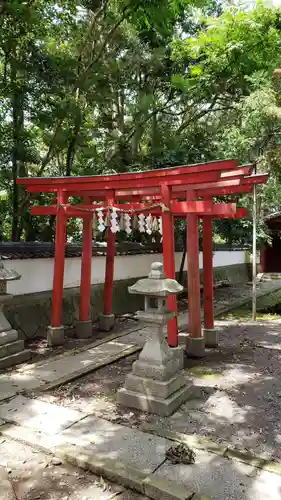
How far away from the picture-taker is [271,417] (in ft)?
17.7

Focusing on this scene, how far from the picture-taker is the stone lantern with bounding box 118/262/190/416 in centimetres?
552

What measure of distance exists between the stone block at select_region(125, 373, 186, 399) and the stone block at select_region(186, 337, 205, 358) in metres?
2.16

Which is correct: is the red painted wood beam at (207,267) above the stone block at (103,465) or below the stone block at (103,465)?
above

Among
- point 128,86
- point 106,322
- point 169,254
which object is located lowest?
point 106,322

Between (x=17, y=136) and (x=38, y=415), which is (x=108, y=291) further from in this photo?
(x=17, y=136)

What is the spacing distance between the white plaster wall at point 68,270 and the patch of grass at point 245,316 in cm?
379

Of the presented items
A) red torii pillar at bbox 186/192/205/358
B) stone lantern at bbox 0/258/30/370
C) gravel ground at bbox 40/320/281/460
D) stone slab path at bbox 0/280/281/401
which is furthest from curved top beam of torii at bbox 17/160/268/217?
gravel ground at bbox 40/320/281/460

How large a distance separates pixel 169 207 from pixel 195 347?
129 inches

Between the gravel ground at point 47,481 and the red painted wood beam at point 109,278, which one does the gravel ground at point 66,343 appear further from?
the gravel ground at point 47,481

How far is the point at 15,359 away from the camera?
24.9 ft

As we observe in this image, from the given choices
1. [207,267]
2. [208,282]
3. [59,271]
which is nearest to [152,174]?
[207,267]

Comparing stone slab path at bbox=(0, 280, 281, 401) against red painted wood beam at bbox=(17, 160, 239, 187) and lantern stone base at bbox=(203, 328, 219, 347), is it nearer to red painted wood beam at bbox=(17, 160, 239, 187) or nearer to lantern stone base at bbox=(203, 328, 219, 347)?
lantern stone base at bbox=(203, 328, 219, 347)

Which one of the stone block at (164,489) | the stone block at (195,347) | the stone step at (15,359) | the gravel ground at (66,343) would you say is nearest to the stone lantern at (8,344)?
the stone step at (15,359)

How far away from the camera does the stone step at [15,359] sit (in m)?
7.31
